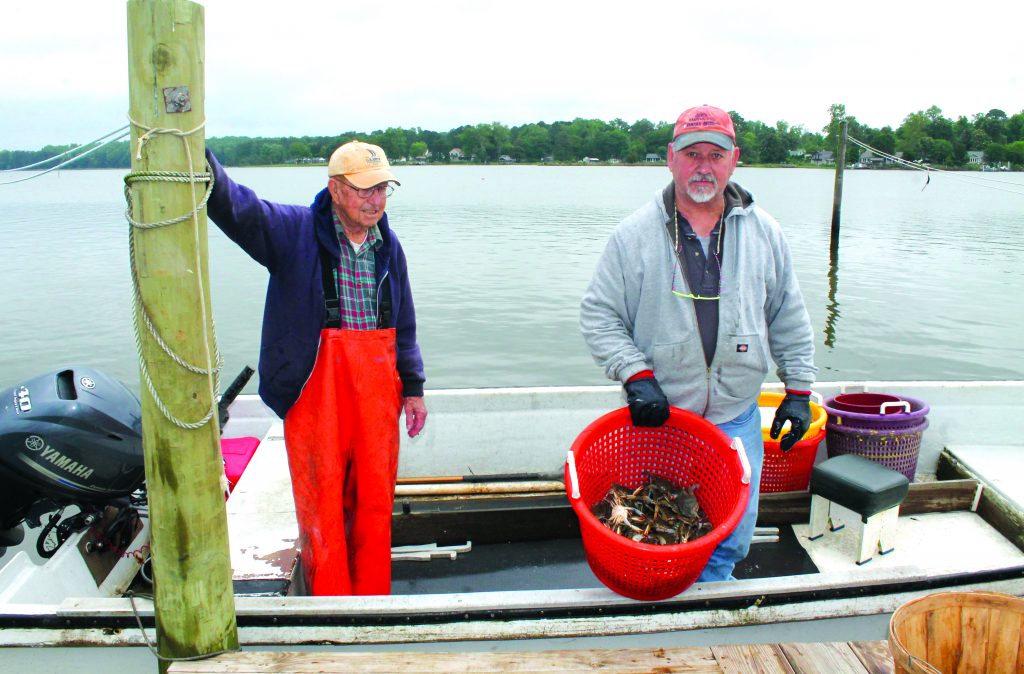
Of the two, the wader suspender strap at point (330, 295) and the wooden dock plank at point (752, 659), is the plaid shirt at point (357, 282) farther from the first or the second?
the wooden dock plank at point (752, 659)

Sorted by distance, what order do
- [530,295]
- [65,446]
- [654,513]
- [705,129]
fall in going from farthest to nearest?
[530,295]
[65,446]
[654,513]
[705,129]

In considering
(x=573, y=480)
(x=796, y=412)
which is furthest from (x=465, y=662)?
(x=796, y=412)

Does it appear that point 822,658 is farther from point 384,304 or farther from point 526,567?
point 384,304

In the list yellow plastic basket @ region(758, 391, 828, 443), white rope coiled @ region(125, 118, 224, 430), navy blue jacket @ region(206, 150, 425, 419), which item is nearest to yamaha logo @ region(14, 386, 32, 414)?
navy blue jacket @ region(206, 150, 425, 419)

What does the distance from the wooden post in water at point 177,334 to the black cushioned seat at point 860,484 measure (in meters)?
2.77

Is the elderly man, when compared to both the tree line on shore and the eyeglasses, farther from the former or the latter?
the tree line on shore

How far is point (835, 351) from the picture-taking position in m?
10.8

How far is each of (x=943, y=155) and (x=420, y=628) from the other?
54.7 m

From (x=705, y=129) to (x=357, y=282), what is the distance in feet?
4.51

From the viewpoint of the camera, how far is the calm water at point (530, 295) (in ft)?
33.2

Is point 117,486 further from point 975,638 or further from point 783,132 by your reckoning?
point 783,132

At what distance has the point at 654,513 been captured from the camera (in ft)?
8.70

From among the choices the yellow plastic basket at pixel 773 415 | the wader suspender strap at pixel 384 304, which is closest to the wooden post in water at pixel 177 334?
the wader suspender strap at pixel 384 304

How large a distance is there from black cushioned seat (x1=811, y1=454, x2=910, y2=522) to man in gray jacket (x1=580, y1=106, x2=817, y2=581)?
3.26 feet
